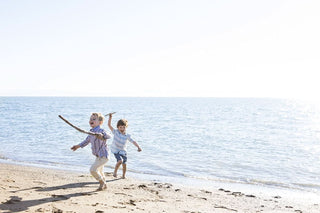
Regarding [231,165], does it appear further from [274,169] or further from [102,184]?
[102,184]

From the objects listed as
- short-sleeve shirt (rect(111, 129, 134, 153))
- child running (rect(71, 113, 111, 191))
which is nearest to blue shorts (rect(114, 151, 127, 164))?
short-sleeve shirt (rect(111, 129, 134, 153))

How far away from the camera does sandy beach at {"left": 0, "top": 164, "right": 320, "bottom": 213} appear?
502cm

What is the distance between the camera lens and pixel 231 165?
36.2 feet

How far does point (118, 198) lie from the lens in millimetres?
5703

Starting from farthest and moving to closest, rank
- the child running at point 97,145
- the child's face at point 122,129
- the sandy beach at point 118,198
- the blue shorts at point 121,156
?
the blue shorts at point 121,156, the child's face at point 122,129, the child running at point 97,145, the sandy beach at point 118,198

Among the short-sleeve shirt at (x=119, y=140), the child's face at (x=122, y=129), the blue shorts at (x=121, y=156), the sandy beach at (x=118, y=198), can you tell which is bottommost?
the sandy beach at (x=118, y=198)

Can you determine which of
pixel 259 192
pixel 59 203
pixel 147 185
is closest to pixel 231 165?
pixel 259 192

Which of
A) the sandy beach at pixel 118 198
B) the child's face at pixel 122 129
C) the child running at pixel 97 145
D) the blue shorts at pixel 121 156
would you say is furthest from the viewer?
the blue shorts at pixel 121 156

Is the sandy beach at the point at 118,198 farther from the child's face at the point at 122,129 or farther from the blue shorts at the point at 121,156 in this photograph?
the child's face at the point at 122,129

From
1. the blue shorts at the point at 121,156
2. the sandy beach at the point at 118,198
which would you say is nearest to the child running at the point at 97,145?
the sandy beach at the point at 118,198

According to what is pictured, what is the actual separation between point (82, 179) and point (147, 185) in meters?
1.60

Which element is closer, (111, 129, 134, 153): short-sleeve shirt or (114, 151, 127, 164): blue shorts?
(111, 129, 134, 153): short-sleeve shirt

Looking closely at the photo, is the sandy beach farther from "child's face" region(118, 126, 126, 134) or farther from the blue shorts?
"child's face" region(118, 126, 126, 134)

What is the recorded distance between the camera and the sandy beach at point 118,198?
5.02 meters
